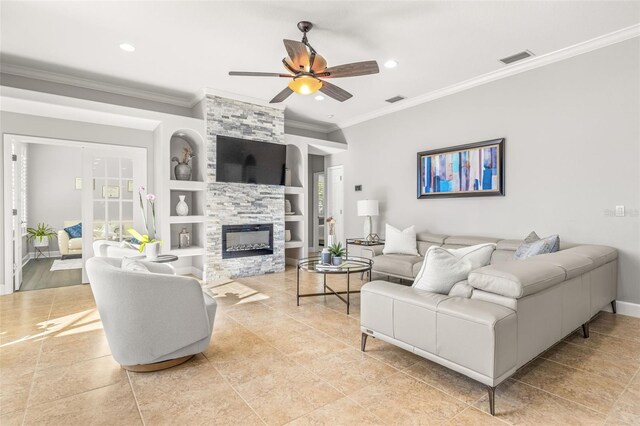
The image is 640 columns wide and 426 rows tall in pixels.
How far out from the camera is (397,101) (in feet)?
18.8

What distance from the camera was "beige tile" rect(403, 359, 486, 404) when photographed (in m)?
2.04

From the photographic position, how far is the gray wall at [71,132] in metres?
4.40

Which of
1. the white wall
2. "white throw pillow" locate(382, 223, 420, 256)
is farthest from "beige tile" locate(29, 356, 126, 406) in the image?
the white wall

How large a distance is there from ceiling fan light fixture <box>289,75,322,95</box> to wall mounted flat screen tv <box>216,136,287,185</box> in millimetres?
2310

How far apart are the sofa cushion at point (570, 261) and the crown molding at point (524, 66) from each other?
2.56 meters

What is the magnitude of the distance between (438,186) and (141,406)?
478 cm

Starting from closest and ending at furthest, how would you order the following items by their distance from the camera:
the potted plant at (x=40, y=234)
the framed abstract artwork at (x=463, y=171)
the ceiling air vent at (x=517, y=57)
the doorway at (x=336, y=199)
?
1. the ceiling air vent at (x=517, y=57)
2. the framed abstract artwork at (x=463, y=171)
3. the potted plant at (x=40, y=234)
4. the doorway at (x=336, y=199)

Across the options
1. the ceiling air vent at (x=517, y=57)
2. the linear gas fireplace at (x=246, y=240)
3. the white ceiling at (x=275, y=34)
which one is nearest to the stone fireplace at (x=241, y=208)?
the linear gas fireplace at (x=246, y=240)

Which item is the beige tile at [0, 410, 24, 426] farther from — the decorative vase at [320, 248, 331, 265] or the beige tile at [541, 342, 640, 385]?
the beige tile at [541, 342, 640, 385]

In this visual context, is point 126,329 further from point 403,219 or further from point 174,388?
point 403,219

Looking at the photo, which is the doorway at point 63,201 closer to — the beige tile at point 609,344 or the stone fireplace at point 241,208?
the stone fireplace at point 241,208

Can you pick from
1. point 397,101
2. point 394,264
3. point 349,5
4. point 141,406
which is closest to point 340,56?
→ point 349,5

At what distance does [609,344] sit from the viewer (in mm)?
2805

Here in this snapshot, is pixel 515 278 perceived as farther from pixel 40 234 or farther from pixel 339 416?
pixel 40 234
